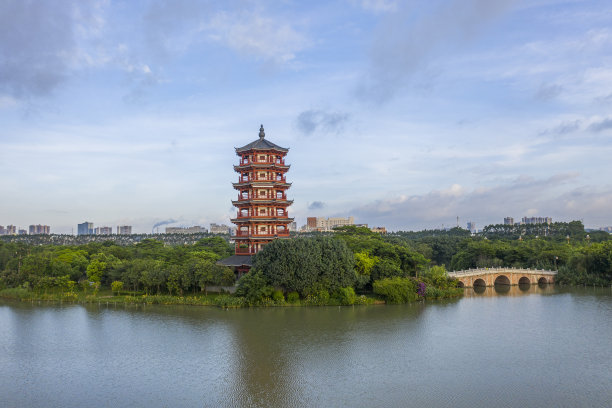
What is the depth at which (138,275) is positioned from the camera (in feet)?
117

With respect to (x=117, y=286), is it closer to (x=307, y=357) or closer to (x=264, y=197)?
(x=264, y=197)

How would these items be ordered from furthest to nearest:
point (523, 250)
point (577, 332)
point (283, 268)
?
point (523, 250) → point (283, 268) → point (577, 332)

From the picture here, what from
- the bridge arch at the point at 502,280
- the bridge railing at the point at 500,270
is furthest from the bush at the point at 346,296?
the bridge arch at the point at 502,280

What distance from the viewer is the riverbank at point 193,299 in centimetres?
3131

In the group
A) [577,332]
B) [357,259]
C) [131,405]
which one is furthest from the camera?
[357,259]

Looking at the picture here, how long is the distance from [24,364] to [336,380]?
13.5 meters

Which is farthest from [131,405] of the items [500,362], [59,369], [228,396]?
[500,362]

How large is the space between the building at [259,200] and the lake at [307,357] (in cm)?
718

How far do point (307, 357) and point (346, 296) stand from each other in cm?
1159

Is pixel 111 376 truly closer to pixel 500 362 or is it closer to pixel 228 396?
pixel 228 396

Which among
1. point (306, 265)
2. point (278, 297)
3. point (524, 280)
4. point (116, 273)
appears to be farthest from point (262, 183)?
point (524, 280)

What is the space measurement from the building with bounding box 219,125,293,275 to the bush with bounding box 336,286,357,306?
7.46 meters

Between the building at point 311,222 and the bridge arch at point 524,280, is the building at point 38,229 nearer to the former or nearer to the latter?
the building at point 311,222

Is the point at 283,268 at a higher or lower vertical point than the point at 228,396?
higher
